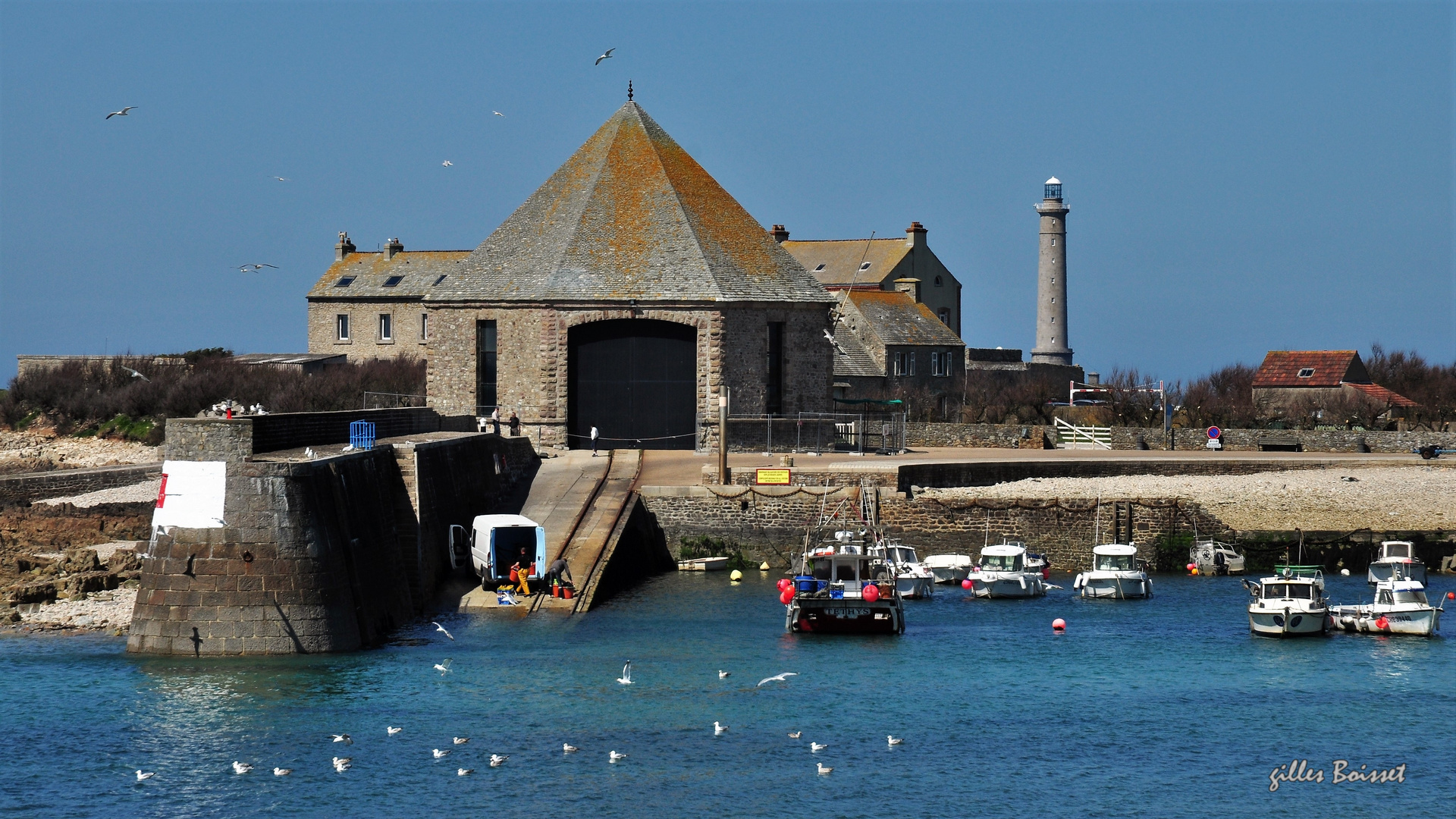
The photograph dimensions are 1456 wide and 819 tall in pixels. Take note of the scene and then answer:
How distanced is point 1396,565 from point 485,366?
28.2 meters

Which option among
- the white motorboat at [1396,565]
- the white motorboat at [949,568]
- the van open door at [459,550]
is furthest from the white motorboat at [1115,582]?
the van open door at [459,550]

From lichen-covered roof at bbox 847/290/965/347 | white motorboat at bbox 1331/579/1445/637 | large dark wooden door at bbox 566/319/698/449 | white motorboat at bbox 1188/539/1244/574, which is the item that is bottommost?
white motorboat at bbox 1331/579/1445/637

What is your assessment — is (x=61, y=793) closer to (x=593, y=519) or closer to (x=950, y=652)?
(x=950, y=652)

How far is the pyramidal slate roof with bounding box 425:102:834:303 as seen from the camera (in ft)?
173

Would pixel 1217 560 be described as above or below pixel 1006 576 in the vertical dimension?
above

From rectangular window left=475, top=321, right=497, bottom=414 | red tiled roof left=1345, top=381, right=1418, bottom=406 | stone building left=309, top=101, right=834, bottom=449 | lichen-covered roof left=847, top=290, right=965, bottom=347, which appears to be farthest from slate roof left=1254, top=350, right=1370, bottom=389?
rectangular window left=475, top=321, right=497, bottom=414

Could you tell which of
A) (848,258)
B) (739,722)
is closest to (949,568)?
(739,722)

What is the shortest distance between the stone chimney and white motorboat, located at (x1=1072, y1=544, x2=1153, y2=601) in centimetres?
5451

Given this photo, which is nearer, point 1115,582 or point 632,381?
point 1115,582

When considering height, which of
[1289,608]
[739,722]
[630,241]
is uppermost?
[630,241]

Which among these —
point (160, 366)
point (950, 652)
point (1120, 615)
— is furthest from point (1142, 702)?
point (160, 366)

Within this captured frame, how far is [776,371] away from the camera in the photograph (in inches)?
2153

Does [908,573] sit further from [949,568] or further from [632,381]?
[632,381]

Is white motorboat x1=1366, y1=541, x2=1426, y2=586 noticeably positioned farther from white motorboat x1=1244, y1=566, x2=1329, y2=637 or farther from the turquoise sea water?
white motorboat x1=1244, y1=566, x2=1329, y2=637
